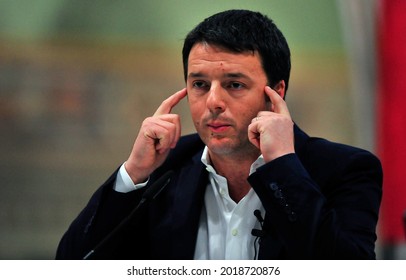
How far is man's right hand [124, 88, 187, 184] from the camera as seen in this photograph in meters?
1.79

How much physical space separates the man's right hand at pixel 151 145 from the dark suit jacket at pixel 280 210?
0.20ft

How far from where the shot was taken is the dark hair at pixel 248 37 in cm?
174

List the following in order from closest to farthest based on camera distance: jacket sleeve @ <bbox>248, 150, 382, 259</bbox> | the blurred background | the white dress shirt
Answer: jacket sleeve @ <bbox>248, 150, 382, 259</bbox>, the white dress shirt, the blurred background

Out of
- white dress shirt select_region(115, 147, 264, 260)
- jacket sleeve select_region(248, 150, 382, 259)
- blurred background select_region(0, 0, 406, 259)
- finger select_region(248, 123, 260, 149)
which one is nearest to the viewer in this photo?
jacket sleeve select_region(248, 150, 382, 259)

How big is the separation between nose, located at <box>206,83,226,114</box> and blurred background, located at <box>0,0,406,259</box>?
0.63 m

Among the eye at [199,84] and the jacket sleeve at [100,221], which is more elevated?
the eye at [199,84]

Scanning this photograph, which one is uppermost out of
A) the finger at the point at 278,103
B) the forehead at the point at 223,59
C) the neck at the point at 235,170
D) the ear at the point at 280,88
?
the forehead at the point at 223,59

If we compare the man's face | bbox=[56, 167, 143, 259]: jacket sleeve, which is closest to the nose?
the man's face

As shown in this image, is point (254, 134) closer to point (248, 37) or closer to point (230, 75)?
point (230, 75)

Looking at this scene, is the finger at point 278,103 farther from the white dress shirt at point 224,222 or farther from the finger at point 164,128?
the finger at point 164,128

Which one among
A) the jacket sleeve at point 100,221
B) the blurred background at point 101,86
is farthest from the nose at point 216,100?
the blurred background at point 101,86

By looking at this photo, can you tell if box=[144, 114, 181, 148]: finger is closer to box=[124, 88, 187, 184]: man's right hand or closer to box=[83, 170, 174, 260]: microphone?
box=[124, 88, 187, 184]: man's right hand

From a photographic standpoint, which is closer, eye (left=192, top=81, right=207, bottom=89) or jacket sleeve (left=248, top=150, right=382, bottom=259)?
jacket sleeve (left=248, top=150, right=382, bottom=259)

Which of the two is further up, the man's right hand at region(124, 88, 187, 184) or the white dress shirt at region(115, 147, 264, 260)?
the man's right hand at region(124, 88, 187, 184)
